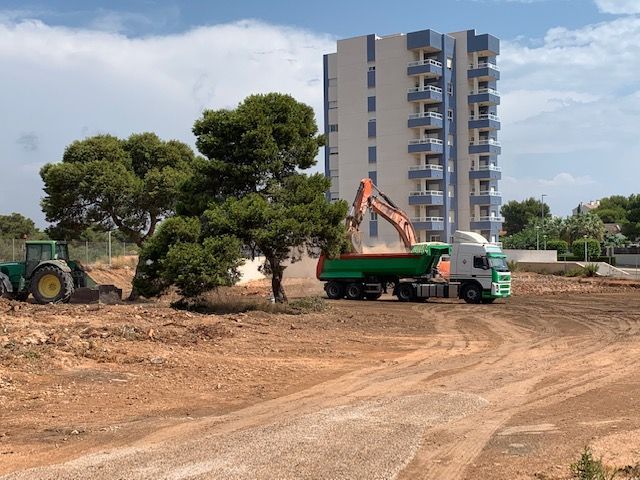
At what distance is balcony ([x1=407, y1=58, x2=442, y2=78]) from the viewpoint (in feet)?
236

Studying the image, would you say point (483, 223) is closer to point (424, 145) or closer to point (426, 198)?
point (426, 198)

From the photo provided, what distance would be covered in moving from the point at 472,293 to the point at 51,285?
19.0 m

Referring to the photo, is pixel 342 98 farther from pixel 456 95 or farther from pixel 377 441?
pixel 377 441

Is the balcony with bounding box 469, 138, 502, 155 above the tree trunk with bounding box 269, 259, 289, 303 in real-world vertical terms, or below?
above

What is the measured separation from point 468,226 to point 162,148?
47.9 m

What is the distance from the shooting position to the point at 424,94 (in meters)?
72.4

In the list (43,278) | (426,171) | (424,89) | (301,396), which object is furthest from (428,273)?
(424,89)

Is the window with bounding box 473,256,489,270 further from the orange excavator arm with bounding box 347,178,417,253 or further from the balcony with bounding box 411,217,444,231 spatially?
the balcony with bounding box 411,217,444,231

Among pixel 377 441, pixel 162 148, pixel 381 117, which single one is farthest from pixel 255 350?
pixel 381 117

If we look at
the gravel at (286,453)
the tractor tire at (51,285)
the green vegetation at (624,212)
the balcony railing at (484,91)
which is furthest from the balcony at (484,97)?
the gravel at (286,453)

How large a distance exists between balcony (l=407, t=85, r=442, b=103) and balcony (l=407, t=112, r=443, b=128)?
4.71 ft

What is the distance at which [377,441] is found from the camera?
8.44 meters

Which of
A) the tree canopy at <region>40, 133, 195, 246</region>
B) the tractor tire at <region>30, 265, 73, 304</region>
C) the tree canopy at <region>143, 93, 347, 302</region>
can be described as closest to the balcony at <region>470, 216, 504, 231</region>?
the tree canopy at <region>40, 133, 195, 246</region>

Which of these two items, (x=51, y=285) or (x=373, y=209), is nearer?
(x=51, y=285)
